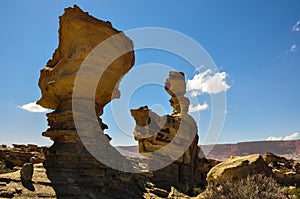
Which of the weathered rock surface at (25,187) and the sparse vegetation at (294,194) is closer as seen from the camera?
the weathered rock surface at (25,187)

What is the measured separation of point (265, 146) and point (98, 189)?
14279 cm

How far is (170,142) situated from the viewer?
2219cm

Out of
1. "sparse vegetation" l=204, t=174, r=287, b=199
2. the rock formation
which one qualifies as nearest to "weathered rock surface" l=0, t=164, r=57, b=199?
"sparse vegetation" l=204, t=174, r=287, b=199

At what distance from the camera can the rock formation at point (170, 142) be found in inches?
837

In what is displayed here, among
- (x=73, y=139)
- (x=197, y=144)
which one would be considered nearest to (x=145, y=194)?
(x=73, y=139)

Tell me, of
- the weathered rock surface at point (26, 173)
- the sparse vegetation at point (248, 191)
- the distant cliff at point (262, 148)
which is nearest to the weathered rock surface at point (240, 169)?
the sparse vegetation at point (248, 191)

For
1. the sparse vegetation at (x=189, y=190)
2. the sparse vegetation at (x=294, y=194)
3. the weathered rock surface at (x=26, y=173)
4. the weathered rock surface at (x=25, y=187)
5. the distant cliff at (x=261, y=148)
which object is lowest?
the sparse vegetation at (x=189, y=190)

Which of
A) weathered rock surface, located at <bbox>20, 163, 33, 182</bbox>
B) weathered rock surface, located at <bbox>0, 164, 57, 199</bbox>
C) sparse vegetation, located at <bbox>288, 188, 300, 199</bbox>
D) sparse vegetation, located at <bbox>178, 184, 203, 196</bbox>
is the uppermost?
weathered rock surface, located at <bbox>20, 163, 33, 182</bbox>

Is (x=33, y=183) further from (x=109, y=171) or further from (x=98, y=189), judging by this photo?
(x=109, y=171)

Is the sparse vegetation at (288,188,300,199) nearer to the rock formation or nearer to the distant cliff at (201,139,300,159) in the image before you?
the rock formation

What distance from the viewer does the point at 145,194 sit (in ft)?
42.0

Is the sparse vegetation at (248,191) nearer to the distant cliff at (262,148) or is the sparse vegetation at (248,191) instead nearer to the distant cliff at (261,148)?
the distant cliff at (261,148)

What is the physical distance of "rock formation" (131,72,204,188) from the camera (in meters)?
21.3

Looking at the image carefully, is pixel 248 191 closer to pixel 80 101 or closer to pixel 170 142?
pixel 80 101
